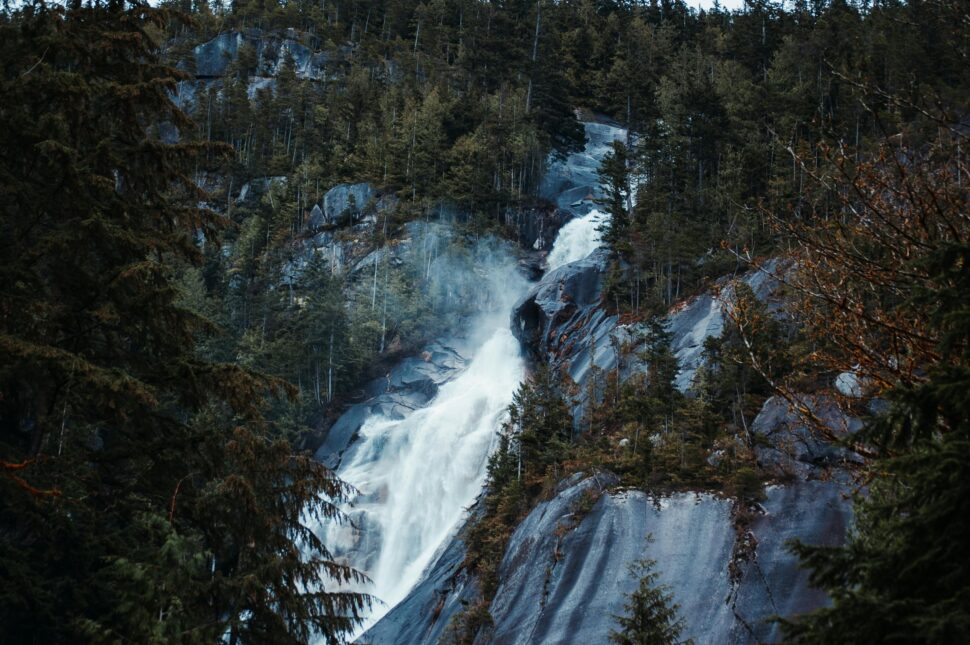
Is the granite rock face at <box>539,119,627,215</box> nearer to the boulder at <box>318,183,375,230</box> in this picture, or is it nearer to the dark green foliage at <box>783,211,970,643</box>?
the boulder at <box>318,183,375,230</box>

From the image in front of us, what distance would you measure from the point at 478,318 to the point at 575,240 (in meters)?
9.44

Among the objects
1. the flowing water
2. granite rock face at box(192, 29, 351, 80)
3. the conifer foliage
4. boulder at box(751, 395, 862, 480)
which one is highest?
granite rock face at box(192, 29, 351, 80)

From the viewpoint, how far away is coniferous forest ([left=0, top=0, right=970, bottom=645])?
800 centimetres

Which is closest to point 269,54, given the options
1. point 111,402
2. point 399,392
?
point 399,392

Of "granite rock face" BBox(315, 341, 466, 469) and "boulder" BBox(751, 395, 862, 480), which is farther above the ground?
"boulder" BBox(751, 395, 862, 480)

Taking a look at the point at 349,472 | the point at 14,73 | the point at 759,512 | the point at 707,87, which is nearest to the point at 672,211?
the point at 707,87

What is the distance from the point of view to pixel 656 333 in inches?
1194

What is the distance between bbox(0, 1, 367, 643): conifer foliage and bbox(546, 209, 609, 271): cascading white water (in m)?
45.7

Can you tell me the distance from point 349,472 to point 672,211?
22.6 metres

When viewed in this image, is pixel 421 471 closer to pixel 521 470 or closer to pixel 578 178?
pixel 521 470

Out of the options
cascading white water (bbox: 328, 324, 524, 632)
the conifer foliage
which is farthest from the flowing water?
the conifer foliage

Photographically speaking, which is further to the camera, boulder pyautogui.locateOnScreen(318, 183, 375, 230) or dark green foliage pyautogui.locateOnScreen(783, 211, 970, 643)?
boulder pyautogui.locateOnScreen(318, 183, 375, 230)

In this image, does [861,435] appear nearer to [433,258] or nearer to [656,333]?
[656,333]

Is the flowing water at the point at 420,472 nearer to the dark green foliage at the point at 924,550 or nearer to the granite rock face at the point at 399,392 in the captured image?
the granite rock face at the point at 399,392
